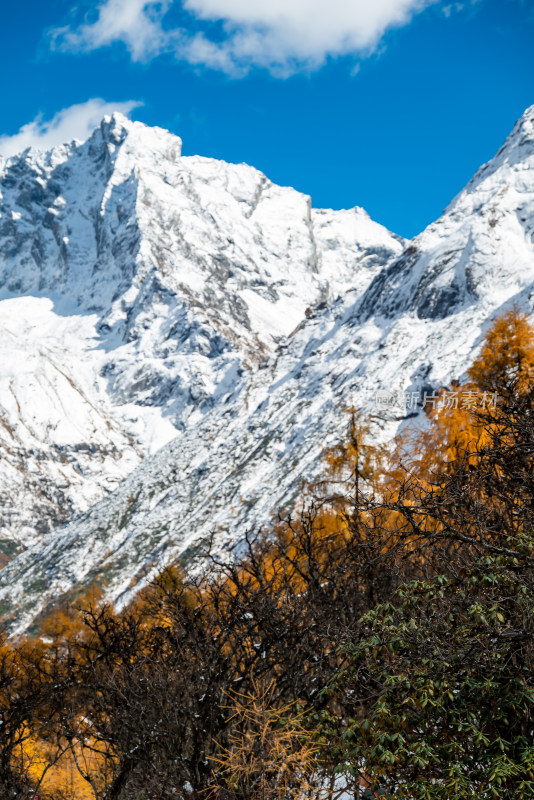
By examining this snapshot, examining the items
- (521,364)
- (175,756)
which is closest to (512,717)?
(175,756)

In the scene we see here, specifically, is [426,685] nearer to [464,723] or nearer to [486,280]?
[464,723]

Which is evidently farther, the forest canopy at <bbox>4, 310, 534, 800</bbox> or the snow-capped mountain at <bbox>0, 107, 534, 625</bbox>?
the snow-capped mountain at <bbox>0, 107, 534, 625</bbox>

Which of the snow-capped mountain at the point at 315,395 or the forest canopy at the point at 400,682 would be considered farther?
the snow-capped mountain at the point at 315,395

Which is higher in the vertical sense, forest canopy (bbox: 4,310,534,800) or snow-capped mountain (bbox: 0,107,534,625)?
snow-capped mountain (bbox: 0,107,534,625)

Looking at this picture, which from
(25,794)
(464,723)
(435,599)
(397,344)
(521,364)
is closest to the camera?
(464,723)

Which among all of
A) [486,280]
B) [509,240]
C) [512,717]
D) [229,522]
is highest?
[509,240]

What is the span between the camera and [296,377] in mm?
176750

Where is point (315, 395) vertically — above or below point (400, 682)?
above

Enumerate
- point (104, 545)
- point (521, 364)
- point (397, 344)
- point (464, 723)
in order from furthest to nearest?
1. point (104, 545)
2. point (397, 344)
3. point (521, 364)
4. point (464, 723)

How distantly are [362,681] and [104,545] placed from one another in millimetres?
163551

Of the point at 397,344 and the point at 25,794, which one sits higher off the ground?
the point at 397,344

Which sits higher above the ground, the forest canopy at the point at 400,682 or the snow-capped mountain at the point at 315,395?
the snow-capped mountain at the point at 315,395

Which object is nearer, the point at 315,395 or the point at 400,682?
the point at 400,682

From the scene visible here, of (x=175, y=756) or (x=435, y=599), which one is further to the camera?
(x=175, y=756)
